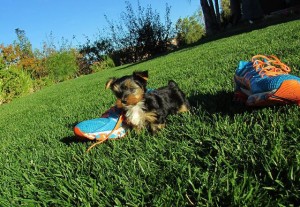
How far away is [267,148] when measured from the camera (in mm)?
2297

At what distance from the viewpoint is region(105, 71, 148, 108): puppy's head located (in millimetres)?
3729

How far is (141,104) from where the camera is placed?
381 cm

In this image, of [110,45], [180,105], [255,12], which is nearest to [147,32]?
[110,45]

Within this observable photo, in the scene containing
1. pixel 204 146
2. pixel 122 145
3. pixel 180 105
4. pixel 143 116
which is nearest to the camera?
pixel 204 146

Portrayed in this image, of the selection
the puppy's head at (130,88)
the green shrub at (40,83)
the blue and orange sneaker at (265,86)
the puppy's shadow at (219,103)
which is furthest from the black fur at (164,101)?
the green shrub at (40,83)

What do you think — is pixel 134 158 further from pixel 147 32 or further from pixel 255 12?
pixel 147 32

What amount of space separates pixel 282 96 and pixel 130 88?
181cm

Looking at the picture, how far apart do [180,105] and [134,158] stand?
5.08 feet

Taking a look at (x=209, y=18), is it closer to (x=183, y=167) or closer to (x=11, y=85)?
(x=11, y=85)

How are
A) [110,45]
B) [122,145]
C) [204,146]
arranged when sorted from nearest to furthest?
[204,146] < [122,145] < [110,45]

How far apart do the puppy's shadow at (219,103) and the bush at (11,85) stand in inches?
634

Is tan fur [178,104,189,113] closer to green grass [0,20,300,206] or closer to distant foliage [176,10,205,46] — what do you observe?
green grass [0,20,300,206]

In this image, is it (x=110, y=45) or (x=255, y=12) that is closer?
(x=255, y=12)

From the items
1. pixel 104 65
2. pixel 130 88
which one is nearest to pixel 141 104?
pixel 130 88
